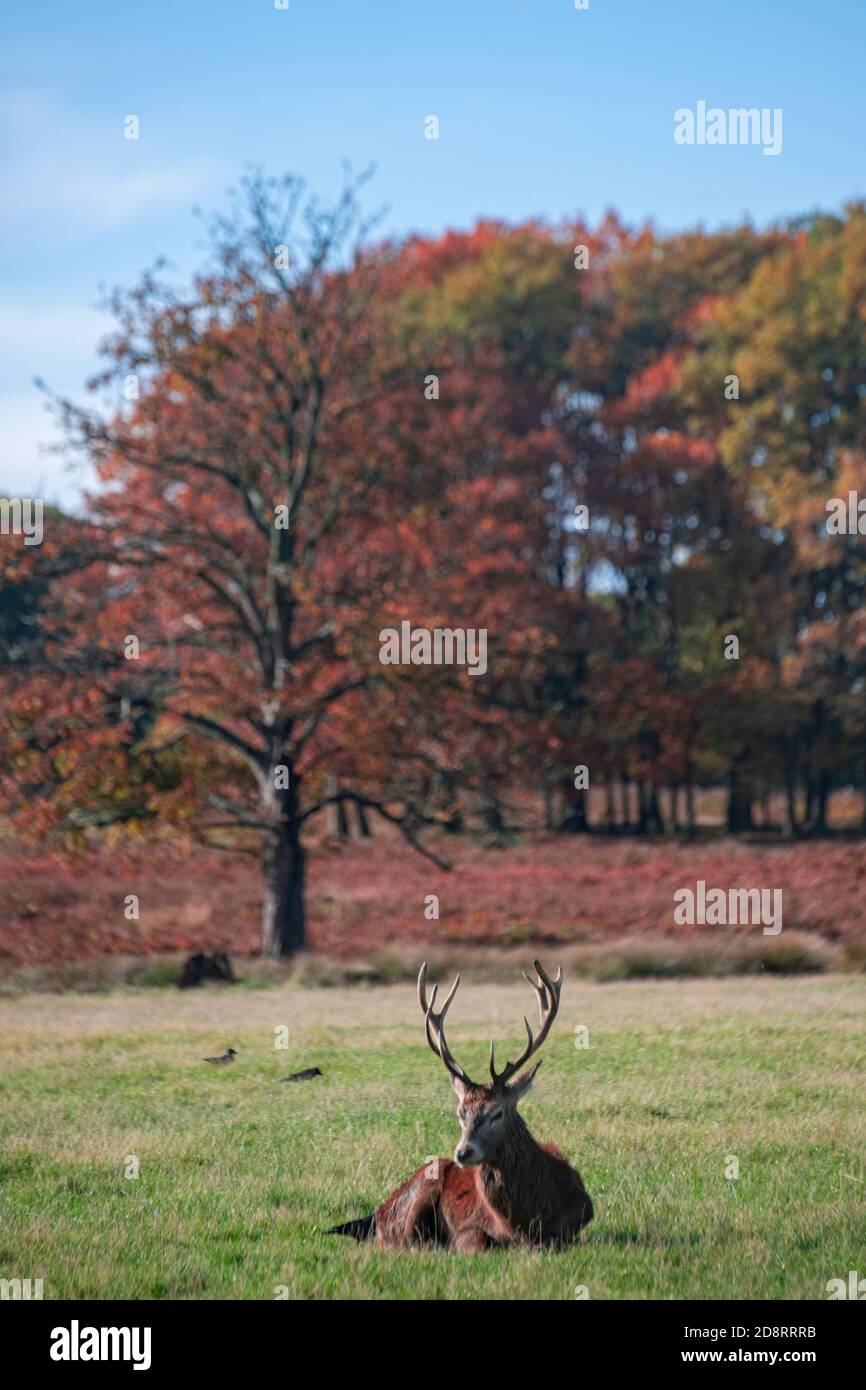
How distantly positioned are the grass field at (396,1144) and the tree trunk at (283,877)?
20.7ft

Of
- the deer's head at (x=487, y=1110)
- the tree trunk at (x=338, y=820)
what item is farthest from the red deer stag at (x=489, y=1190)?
the tree trunk at (x=338, y=820)

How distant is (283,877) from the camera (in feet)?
84.5

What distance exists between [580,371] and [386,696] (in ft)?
87.5

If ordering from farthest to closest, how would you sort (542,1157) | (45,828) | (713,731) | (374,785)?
(713,731) < (374,785) < (45,828) < (542,1157)

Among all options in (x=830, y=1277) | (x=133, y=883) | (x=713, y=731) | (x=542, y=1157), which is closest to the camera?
(x=830, y=1277)

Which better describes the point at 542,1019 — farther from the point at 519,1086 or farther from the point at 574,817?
the point at 574,817

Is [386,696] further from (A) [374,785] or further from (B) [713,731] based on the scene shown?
(B) [713,731]

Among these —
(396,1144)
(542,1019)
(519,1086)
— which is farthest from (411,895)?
(519,1086)

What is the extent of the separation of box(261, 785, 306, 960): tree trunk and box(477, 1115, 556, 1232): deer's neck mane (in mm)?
17179

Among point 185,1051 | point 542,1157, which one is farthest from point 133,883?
point 542,1157

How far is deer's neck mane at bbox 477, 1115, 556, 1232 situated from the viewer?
7773mm

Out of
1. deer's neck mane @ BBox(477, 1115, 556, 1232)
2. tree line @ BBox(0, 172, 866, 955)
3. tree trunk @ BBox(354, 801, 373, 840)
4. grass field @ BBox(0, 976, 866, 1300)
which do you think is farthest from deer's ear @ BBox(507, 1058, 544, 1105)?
tree trunk @ BBox(354, 801, 373, 840)

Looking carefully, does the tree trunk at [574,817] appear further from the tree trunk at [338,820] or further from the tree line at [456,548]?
the tree trunk at [338,820]
